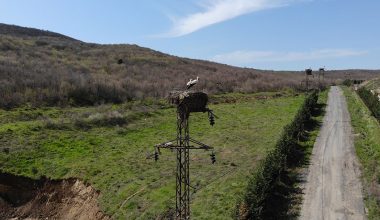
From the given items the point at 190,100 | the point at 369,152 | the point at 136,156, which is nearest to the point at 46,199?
the point at 136,156

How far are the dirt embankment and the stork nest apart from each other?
41.6ft

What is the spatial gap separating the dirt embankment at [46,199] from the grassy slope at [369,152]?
15266mm

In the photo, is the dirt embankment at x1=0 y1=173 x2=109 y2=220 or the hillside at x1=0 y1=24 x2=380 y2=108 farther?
the hillside at x1=0 y1=24 x2=380 y2=108

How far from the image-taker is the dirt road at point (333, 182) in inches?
918

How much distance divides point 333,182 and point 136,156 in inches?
579

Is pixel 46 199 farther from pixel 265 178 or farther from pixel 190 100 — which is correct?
pixel 190 100

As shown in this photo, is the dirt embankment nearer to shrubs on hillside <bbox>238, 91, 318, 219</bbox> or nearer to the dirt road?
shrubs on hillside <bbox>238, 91, 318, 219</bbox>

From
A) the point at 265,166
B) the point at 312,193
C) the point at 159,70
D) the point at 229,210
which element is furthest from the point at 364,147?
the point at 159,70

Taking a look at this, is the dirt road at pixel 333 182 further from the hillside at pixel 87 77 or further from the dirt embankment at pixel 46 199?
the hillside at pixel 87 77

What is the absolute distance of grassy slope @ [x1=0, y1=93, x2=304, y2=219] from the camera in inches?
995

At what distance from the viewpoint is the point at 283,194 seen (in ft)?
84.6

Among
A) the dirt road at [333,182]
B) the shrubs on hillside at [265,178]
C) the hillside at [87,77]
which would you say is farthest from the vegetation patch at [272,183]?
the hillside at [87,77]

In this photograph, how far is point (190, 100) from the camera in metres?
14.8

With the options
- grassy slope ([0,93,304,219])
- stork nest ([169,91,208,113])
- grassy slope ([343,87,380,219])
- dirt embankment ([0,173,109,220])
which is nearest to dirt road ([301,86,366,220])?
grassy slope ([343,87,380,219])
